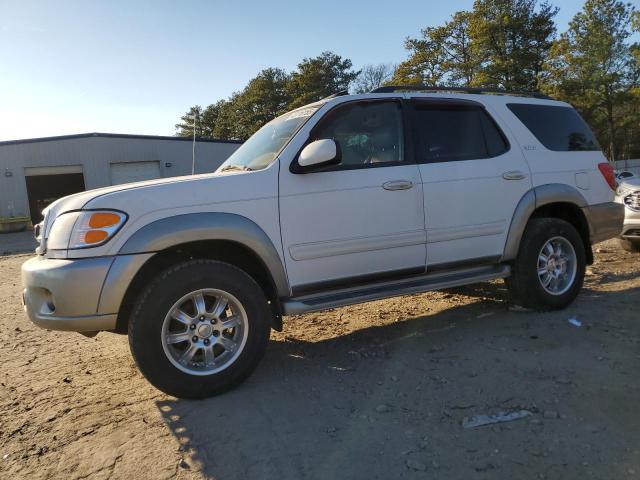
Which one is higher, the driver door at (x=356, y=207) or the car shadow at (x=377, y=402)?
the driver door at (x=356, y=207)

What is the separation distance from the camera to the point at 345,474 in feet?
8.02

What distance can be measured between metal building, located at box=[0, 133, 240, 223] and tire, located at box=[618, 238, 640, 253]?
90.2ft

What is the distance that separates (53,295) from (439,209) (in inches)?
114

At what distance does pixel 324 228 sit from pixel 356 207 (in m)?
0.31

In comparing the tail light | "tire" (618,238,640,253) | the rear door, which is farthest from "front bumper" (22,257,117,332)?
"tire" (618,238,640,253)

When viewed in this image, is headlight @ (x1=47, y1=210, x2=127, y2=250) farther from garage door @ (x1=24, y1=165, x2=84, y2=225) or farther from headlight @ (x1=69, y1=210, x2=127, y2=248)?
garage door @ (x1=24, y1=165, x2=84, y2=225)

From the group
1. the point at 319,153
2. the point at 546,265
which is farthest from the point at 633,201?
the point at 319,153

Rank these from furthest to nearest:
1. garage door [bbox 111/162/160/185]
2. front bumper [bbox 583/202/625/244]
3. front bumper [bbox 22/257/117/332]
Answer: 1. garage door [bbox 111/162/160/185]
2. front bumper [bbox 583/202/625/244]
3. front bumper [bbox 22/257/117/332]

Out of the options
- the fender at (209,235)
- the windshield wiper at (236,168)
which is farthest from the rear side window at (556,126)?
the fender at (209,235)

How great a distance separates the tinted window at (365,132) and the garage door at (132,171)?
28533 mm

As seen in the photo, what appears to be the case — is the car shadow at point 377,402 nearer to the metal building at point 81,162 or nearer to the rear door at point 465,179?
the rear door at point 465,179

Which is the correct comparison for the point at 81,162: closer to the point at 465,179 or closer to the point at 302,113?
the point at 302,113

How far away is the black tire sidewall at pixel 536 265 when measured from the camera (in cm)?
463

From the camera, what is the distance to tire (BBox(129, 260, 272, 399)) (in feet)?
10.4
